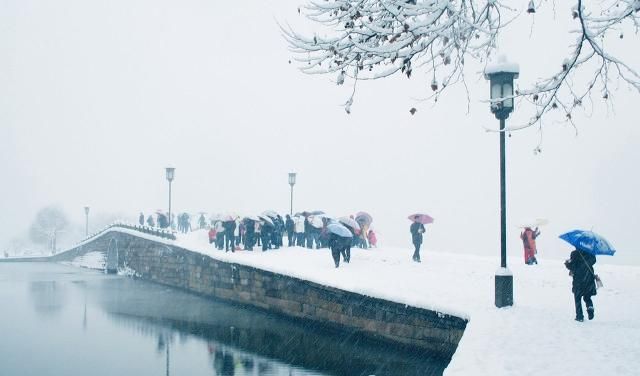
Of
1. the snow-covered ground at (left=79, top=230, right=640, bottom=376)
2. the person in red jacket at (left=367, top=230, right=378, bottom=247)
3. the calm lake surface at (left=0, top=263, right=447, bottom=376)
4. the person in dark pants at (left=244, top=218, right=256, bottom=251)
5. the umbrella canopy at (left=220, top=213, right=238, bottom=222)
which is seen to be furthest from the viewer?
the person in red jacket at (left=367, top=230, right=378, bottom=247)

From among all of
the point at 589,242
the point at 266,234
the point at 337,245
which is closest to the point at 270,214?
the point at 266,234

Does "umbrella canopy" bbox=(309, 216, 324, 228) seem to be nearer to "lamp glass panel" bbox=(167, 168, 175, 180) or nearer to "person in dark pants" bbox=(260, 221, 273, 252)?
"person in dark pants" bbox=(260, 221, 273, 252)

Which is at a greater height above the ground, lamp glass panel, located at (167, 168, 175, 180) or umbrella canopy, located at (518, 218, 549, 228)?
lamp glass panel, located at (167, 168, 175, 180)

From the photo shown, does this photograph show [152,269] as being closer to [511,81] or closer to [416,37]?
[511,81]

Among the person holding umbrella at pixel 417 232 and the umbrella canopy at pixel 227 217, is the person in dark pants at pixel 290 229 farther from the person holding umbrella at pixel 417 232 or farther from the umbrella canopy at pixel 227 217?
the person holding umbrella at pixel 417 232

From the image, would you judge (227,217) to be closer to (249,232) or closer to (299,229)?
(249,232)

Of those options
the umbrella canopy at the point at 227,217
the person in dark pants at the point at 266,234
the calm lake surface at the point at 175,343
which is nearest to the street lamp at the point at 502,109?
the calm lake surface at the point at 175,343

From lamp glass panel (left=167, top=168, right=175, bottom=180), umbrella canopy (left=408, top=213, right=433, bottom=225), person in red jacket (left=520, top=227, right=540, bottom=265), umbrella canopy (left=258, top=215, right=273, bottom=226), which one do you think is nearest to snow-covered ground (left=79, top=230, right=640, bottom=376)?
person in red jacket (left=520, top=227, right=540, bottom=265)

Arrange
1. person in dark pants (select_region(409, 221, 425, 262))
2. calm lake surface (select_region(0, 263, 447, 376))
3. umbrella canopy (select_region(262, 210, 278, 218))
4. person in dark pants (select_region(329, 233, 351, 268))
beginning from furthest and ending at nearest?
umbrella canopy (select_region(262, 210, 278, 218)), person in dark pants (select_region(409, 221, 425, 262)), person in dark pants (select_region(329, 233, 351, 268)), calm lake surface (select_region(0, 263, 447, 376))

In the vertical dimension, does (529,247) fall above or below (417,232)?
below

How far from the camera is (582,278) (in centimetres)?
961

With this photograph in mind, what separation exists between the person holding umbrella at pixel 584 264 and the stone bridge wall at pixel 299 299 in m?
1.90

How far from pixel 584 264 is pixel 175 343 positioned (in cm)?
1034

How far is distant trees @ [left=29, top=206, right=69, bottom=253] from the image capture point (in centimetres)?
8412
